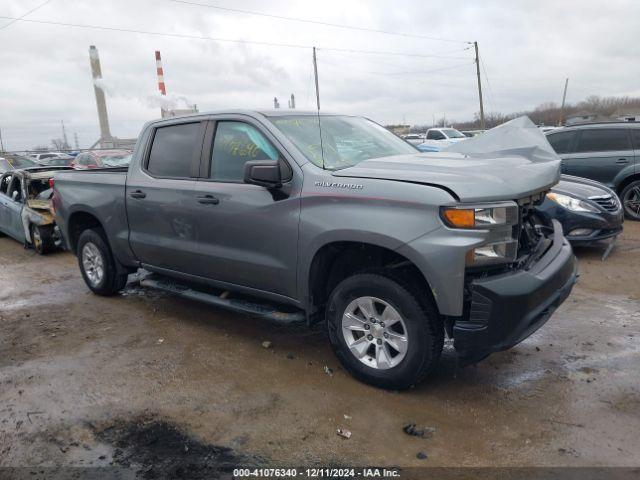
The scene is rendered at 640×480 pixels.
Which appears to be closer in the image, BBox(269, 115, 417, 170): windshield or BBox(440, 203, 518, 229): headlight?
BBox(440, 203, 518, 229): headlight

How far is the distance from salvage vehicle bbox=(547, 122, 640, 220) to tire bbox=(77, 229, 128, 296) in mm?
7834

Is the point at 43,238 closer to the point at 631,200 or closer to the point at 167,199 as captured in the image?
the point at 167,199

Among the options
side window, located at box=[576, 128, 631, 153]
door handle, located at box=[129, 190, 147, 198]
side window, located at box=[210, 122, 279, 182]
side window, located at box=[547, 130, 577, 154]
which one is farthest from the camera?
side window, located at box=[547, 130, 577, 154]

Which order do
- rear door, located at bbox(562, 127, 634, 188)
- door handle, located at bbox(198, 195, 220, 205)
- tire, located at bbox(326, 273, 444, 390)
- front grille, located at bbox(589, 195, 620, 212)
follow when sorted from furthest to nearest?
1. rear door, located at bbox(562, 127, 634, 188)
2. front grille, located at bbox(589, 195, 620, 212)
3. door handle, located at bbox(198, 195, 220, 205)
4. tire, located at bbox(326, 273, 444, 390)

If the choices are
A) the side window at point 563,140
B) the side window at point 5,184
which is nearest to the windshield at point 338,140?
Answer: the side window at point 563,140

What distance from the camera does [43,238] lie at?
8531 mm

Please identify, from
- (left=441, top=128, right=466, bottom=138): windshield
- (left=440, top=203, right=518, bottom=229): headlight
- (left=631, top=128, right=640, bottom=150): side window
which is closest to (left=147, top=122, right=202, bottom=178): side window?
(left=440, top=203, right=518, bottom=229): headlight

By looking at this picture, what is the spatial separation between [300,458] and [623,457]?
171cm

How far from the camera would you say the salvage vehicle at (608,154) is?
29.2 ft

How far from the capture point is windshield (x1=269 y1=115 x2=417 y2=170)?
154 inches

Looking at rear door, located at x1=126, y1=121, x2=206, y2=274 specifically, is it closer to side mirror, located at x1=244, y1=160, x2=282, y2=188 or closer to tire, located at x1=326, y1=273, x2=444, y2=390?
side mirror, located at x1=244, y1=160, x2=282, y2=188

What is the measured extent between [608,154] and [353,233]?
765cm

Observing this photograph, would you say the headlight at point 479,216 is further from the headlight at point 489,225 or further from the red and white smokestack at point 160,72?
the red and white smokestack at point 160,72

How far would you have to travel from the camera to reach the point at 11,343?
4711 millimetres
